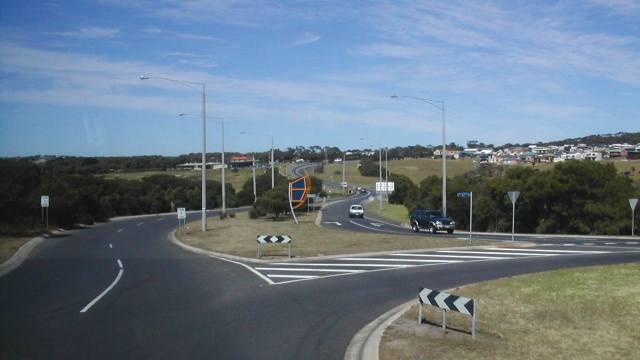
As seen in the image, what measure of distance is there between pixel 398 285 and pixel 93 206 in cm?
5233

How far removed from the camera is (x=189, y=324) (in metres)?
12.1

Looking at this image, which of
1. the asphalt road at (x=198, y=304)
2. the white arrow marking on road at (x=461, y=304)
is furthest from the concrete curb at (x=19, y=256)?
the white arrow marking on road at (x=461, y=304)

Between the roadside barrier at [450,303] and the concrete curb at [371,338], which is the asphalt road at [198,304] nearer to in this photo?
the concrete curb at [371,338]

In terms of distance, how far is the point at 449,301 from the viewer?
1104 centimetres

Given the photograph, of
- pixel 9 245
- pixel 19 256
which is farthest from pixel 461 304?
pixel 9 245

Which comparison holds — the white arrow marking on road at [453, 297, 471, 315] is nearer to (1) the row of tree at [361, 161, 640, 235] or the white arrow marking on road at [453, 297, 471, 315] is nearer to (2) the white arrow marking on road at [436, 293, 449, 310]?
(2) the white arrow marking on road at [436, 293, 449, 310]

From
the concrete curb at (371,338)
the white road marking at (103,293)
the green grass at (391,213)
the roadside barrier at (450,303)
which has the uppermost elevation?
the roadside barrier at (450,303)

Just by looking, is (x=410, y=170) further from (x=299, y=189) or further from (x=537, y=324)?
(x=537, y=324)

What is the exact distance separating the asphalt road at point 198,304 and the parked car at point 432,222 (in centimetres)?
1513

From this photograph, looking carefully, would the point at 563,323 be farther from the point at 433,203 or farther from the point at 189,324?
the point at 433,203

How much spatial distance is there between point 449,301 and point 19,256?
2199 cm

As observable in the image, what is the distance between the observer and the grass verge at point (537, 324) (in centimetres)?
996

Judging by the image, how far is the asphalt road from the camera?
1039 centimetres

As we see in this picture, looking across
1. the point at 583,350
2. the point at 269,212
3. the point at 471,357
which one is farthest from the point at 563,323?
the point at 269,212
